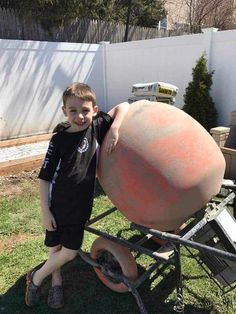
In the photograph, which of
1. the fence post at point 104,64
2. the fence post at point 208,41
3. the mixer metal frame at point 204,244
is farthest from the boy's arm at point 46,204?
the fence post at point 104,64

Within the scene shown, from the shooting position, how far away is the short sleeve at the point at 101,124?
2645 mm

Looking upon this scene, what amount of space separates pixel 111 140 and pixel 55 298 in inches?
55.6

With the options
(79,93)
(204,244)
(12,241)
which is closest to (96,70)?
(12,241)

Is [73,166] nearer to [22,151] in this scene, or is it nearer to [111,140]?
[111,140]

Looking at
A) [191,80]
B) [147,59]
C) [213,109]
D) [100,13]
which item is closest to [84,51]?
[147,59]

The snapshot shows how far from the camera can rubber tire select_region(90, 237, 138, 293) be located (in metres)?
2.74

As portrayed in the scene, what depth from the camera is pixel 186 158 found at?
2.35m

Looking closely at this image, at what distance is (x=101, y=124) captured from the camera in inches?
105

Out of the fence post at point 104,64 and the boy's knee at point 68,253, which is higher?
the fence post at point 104,64

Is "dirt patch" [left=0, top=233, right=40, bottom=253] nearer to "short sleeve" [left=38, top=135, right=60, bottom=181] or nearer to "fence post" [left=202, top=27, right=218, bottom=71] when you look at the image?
"short sleeve" [left=38, top=135, right=60, bottom=181]

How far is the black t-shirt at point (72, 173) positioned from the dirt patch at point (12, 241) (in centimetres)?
149

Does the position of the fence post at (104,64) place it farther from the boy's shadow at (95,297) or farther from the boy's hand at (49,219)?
the boy's hand at (49,219)

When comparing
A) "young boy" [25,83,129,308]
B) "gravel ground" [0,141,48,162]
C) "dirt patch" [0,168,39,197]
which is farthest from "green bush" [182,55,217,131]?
"young boy" [25,83,129,308]

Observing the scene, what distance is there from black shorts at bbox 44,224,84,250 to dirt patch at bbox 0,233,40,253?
1.32 m
